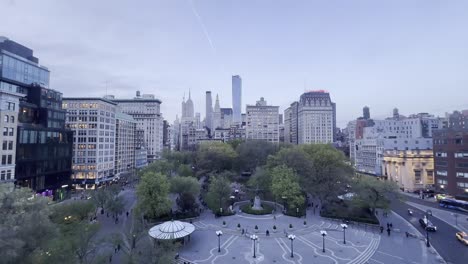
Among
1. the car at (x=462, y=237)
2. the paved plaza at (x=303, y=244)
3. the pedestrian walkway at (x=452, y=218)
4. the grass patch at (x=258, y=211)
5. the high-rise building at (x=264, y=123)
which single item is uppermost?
the high-rise building at (x=264, y=123)

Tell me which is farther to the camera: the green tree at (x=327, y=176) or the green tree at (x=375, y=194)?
the green tree at (x=327, y=176)

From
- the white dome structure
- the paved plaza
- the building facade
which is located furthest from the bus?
the white dome structure

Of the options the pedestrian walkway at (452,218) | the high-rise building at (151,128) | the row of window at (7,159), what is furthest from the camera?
the high-rise building at (151,128)

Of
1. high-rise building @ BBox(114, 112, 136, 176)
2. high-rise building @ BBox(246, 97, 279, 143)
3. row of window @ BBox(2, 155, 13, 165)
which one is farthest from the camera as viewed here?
high-rise building @ BBox(246, 97, 279, 143)

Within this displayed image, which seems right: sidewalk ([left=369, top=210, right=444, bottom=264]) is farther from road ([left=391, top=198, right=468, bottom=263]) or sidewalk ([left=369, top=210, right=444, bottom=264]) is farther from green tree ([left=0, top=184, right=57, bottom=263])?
green tree ([left=0, top=184, right=57, bottom=263])

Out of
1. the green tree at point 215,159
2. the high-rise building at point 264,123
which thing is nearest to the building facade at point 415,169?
the green tree at point 215,159

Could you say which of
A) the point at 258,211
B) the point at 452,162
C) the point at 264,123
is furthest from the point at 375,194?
the point at 264,123

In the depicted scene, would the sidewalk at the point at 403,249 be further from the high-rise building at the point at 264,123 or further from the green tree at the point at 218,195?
the high-rise building at the point at 264,123
